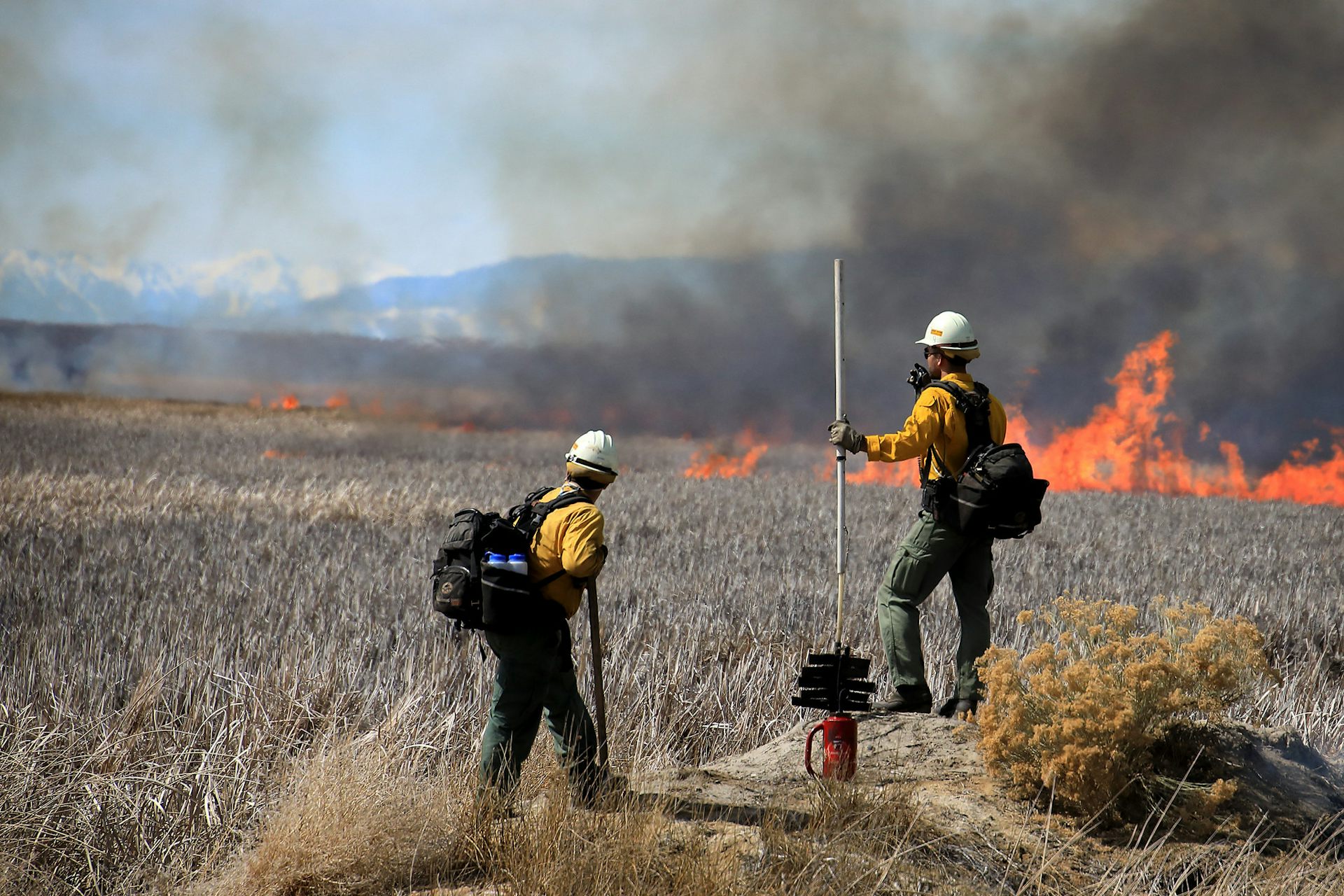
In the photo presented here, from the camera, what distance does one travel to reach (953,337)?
5492 mm

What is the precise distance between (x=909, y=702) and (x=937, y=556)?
0.84 metres

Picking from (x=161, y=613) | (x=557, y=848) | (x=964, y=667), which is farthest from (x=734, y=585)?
(x=557, y=848)

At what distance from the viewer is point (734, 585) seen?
10062mm

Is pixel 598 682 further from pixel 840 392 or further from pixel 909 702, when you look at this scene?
pixel 909 702

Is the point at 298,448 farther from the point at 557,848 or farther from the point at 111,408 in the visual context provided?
the point at 557,848

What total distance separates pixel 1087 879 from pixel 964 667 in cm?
172

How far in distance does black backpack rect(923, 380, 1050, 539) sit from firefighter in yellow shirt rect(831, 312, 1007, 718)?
3cm

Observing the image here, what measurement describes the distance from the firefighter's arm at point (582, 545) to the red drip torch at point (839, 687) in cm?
120

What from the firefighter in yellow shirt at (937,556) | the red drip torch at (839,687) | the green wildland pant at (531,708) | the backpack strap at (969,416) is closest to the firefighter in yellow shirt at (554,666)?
the green wildland pant at (531,708)

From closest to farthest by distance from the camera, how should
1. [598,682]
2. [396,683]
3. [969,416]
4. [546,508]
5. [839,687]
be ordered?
[546,508] → [598,682] → [839,687] → [969,416] → [396,683]

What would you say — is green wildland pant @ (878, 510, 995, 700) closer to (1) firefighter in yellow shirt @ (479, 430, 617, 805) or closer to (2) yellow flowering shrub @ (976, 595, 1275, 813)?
(2) yellow flowering shrub @ (976, 595, 1275, 813)

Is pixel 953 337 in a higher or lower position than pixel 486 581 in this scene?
higher

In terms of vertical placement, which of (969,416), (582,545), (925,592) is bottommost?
(925,592)

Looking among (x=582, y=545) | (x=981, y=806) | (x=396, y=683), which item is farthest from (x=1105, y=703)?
(x=396, y=683)
